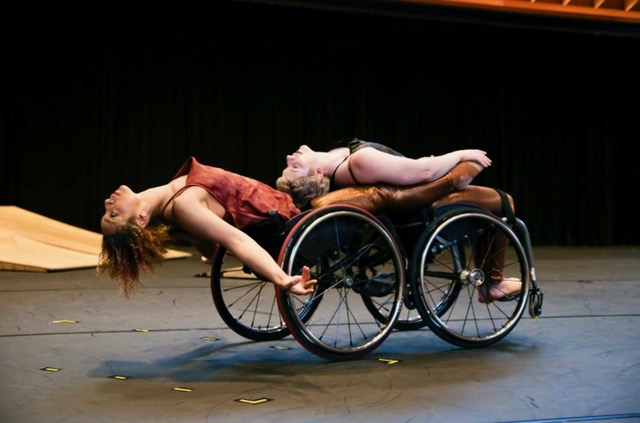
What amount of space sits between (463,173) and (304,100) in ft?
15.9

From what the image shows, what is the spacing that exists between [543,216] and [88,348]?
630 centimetres

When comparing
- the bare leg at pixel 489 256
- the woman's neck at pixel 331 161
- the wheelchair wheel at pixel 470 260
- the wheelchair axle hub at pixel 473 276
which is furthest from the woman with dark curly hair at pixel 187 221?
the bare leg at pixel 489 256

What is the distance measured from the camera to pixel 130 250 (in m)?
2.51

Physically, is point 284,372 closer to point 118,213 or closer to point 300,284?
point 300,284

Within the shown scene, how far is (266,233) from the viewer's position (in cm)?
266

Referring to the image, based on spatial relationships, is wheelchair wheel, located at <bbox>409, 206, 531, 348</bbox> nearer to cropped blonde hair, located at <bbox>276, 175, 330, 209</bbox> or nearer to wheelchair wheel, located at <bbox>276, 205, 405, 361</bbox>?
wheelchair wheel, located at <bbox>276, 205, 405, 361</bbox>

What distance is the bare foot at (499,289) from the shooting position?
290 cm

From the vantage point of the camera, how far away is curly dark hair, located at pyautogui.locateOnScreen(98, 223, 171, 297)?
249cm

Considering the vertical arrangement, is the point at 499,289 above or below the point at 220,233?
below

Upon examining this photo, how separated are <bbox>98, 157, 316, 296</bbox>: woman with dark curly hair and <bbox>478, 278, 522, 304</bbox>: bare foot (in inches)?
29.1

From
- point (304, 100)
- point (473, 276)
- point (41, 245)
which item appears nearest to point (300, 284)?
point (473, 276)

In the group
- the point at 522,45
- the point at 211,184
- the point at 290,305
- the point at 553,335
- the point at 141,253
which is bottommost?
the point at 553,335

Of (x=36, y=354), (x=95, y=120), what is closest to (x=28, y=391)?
(x=36, y=354)

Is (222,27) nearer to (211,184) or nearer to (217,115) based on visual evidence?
(217,115)
